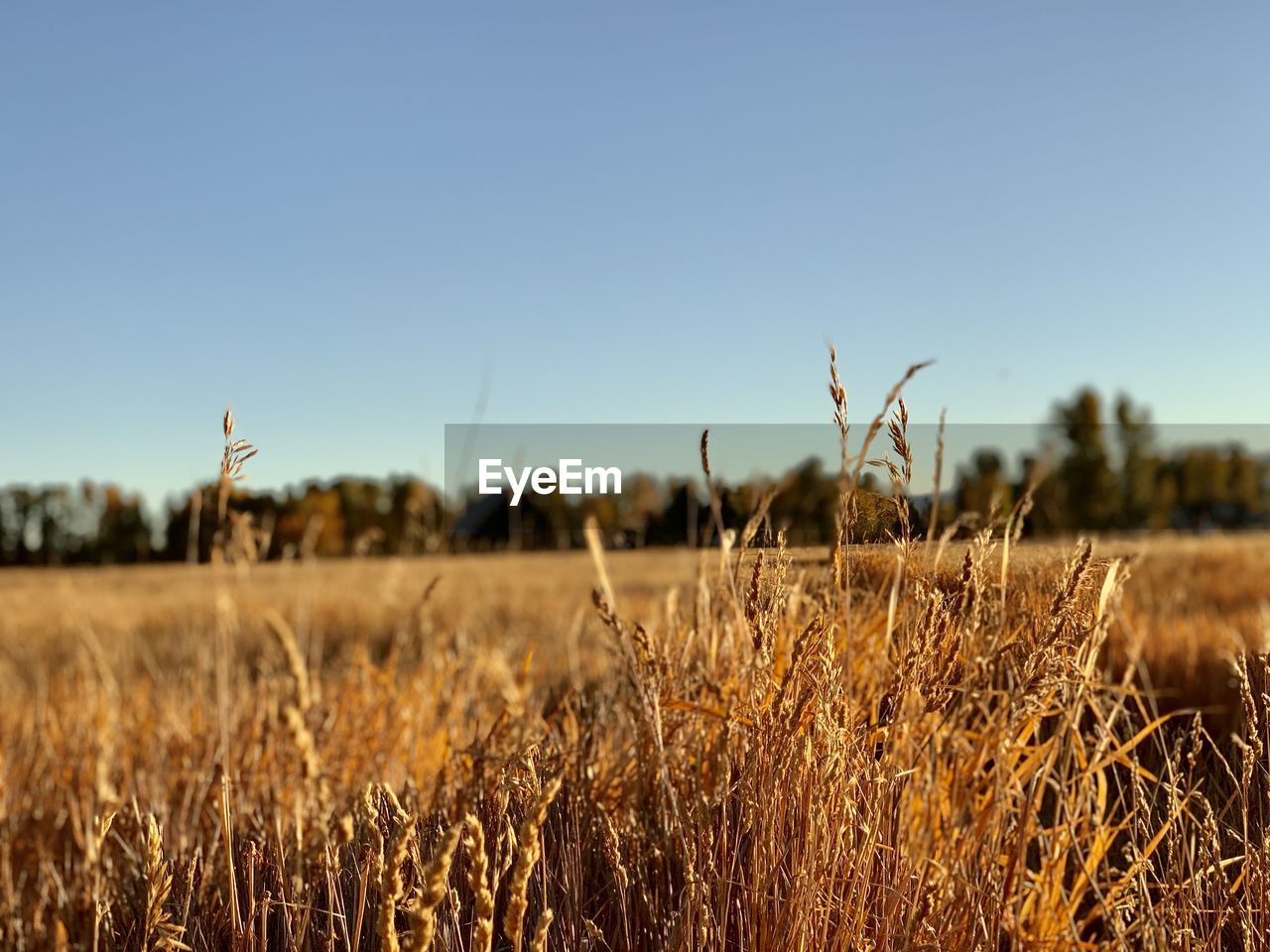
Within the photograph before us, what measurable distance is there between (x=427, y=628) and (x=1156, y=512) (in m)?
56.3

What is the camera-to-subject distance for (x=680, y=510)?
11.1 feet

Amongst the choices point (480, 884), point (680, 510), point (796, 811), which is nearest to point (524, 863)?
point (480, 884)

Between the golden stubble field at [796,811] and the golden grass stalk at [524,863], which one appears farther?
the golden stubble field at [796,811]

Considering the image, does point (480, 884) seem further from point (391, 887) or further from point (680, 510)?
point (680, 510)

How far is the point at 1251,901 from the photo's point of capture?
1.48m

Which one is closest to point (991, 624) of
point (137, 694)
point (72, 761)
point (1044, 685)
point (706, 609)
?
point (1044, 685)

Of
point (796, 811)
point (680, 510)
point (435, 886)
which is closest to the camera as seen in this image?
point (435, 886)

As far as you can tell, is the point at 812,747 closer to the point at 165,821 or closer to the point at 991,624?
the point at 991,624

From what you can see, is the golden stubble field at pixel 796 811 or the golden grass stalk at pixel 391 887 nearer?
the golden grass stalk at pixel 391 887

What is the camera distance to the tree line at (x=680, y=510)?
206cm

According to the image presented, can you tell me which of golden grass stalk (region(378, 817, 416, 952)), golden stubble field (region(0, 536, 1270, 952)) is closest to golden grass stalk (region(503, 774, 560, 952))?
golden stubble field (region(0, 536, 1270, 952))

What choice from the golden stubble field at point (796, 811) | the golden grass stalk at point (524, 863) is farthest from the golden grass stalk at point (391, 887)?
the golden grass stalk at point (524, 863)

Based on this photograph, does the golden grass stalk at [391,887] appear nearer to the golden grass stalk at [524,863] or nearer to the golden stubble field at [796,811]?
the golden stubble field at [796,811]

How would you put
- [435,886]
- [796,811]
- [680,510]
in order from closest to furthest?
1. [435,886]
2. [796,811]
3. [680,510]
